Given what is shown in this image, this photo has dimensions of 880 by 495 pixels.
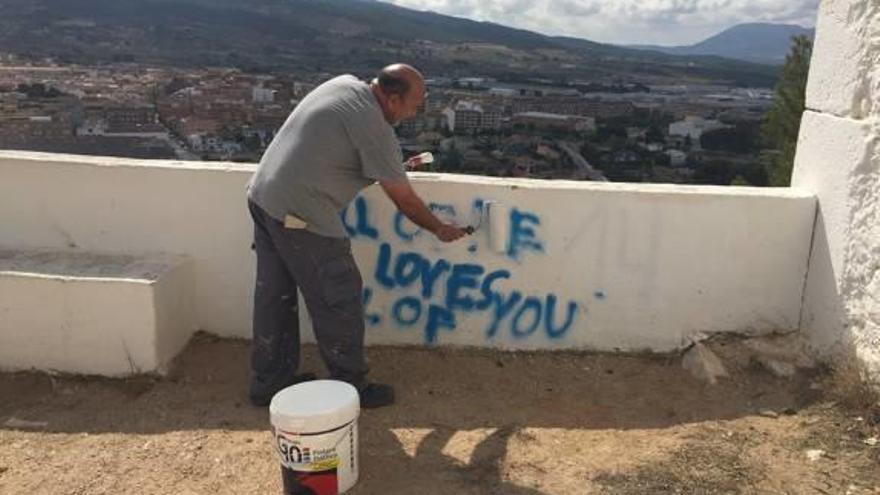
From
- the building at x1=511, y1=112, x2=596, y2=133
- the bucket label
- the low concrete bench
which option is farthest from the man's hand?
the building at x1=511, y1=112, x2=596, y2=133

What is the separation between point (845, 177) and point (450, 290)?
186 cm

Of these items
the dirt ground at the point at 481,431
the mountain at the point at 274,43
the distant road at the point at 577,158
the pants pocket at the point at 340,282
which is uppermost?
the mountain at the point at 274,43

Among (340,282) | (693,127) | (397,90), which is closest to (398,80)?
(397,90)

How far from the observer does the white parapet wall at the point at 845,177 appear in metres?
3.14

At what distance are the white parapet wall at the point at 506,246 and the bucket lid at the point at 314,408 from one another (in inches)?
45.2

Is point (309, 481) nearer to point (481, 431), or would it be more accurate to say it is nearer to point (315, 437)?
point (315, 437)

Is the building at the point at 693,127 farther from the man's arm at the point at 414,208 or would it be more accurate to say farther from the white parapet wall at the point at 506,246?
the man's arm at the point at 414,208

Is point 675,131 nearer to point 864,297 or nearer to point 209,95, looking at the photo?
point 209,95

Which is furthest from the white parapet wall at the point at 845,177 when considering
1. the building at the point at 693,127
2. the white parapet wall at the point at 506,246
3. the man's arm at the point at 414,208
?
the building at the point at 693,127

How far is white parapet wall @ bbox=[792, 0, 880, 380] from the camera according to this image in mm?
3137

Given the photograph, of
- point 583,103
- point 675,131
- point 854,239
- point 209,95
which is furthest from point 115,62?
point 854,239

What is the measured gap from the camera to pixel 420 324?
3.84 m

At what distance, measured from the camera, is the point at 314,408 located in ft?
8.41

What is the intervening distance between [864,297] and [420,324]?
2005 mm
